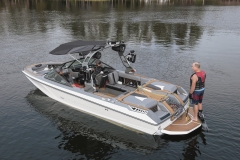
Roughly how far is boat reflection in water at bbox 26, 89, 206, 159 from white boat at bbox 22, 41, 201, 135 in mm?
352

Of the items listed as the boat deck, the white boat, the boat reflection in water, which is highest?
the white boat

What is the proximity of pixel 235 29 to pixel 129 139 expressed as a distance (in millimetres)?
29122

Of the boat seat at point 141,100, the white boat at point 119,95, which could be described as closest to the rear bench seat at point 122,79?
the white boat at point 119,95

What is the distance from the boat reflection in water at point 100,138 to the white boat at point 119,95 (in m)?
0.35

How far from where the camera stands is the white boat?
964cm

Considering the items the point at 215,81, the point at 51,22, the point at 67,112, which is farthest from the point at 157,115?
the point at 51,22

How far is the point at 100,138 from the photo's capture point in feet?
33.1

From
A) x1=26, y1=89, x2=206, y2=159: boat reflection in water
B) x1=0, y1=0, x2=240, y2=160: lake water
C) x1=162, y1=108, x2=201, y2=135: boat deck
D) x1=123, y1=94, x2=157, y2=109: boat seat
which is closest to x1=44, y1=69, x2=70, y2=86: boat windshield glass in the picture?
x1=0, y1=0, x2=240, y2=160: lake water

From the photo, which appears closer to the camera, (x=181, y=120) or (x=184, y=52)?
(x=181, y=120)

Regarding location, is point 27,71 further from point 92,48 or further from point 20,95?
point 92,48

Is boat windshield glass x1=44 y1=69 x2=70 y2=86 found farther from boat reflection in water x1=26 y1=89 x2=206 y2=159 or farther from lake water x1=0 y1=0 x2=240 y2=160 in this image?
boat reflection in water x1=26 y1=89 x2=206 y2=159

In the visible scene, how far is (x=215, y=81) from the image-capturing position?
15.7 meters

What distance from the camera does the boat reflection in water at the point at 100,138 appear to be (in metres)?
9.39

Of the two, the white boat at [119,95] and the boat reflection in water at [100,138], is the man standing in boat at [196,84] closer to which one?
the white boat at [119,95]
